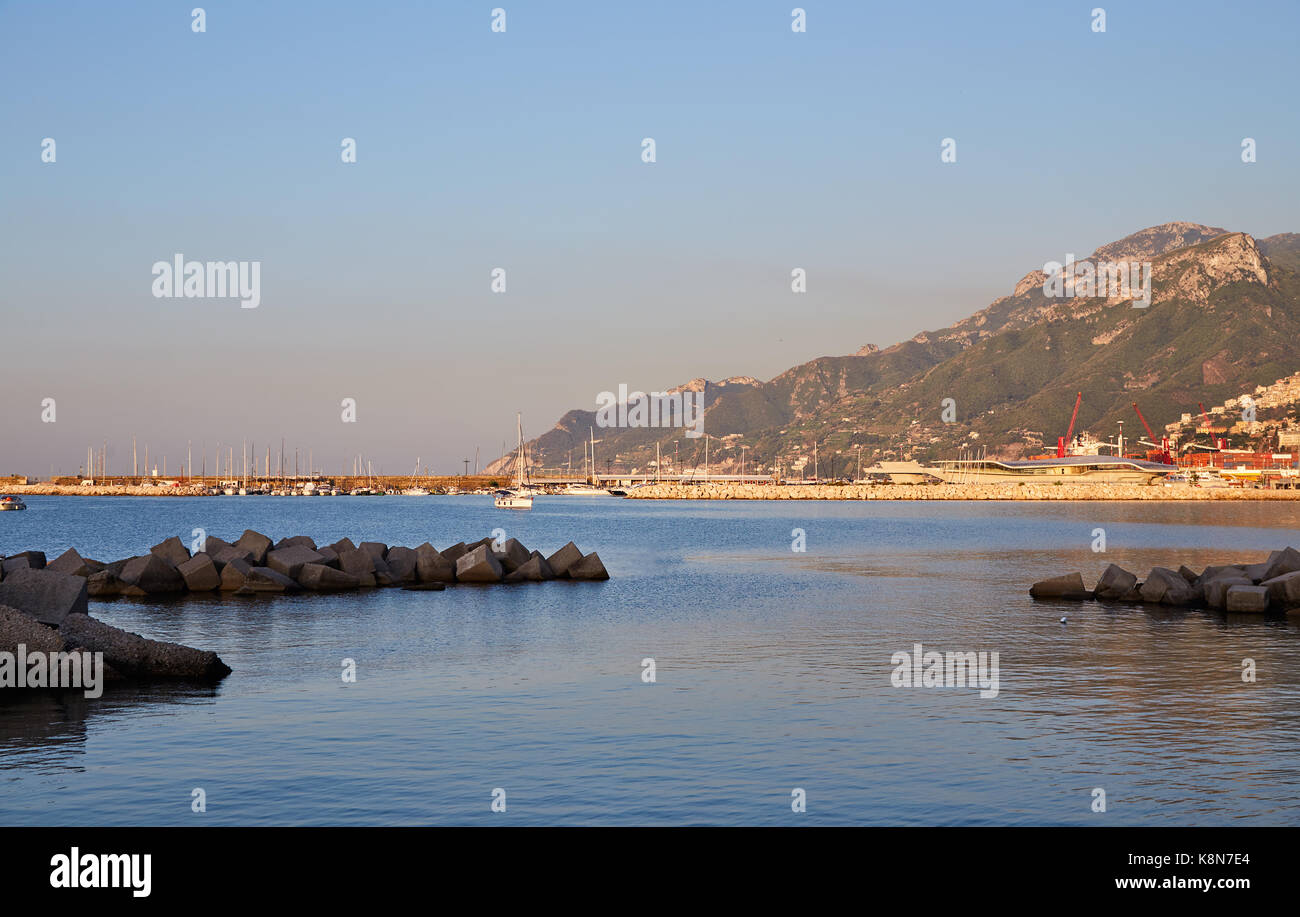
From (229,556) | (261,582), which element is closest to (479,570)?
(261,582)

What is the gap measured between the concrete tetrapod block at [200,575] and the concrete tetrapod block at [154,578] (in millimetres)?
234

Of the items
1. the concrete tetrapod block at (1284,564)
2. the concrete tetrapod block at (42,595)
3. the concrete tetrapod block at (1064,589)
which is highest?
the concrete tetrapod block at (42,595)

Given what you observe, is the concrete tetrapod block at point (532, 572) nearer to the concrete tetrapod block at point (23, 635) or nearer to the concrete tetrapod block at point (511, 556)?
the concrete tetrapod block at point (511, 556)

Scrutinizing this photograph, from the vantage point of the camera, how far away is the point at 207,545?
42.5 m

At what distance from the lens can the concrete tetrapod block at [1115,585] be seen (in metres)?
35.3

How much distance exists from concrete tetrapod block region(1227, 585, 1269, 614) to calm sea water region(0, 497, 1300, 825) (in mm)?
988

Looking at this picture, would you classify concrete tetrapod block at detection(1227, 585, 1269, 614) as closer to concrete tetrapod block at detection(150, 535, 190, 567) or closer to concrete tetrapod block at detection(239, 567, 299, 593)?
concrete tetrapod block at detection(239, 567, 299, 593)

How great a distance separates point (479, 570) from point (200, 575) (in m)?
9.48

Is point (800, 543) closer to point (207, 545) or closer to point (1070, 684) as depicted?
point (207, 545)

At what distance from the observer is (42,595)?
21312 mm

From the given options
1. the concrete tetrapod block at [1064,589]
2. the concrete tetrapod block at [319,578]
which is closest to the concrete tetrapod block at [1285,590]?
the concrete tetrapod block at [1064,589]

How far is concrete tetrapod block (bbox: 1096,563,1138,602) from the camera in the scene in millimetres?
35312

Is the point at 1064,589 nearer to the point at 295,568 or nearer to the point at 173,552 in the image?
the point at 295,568
